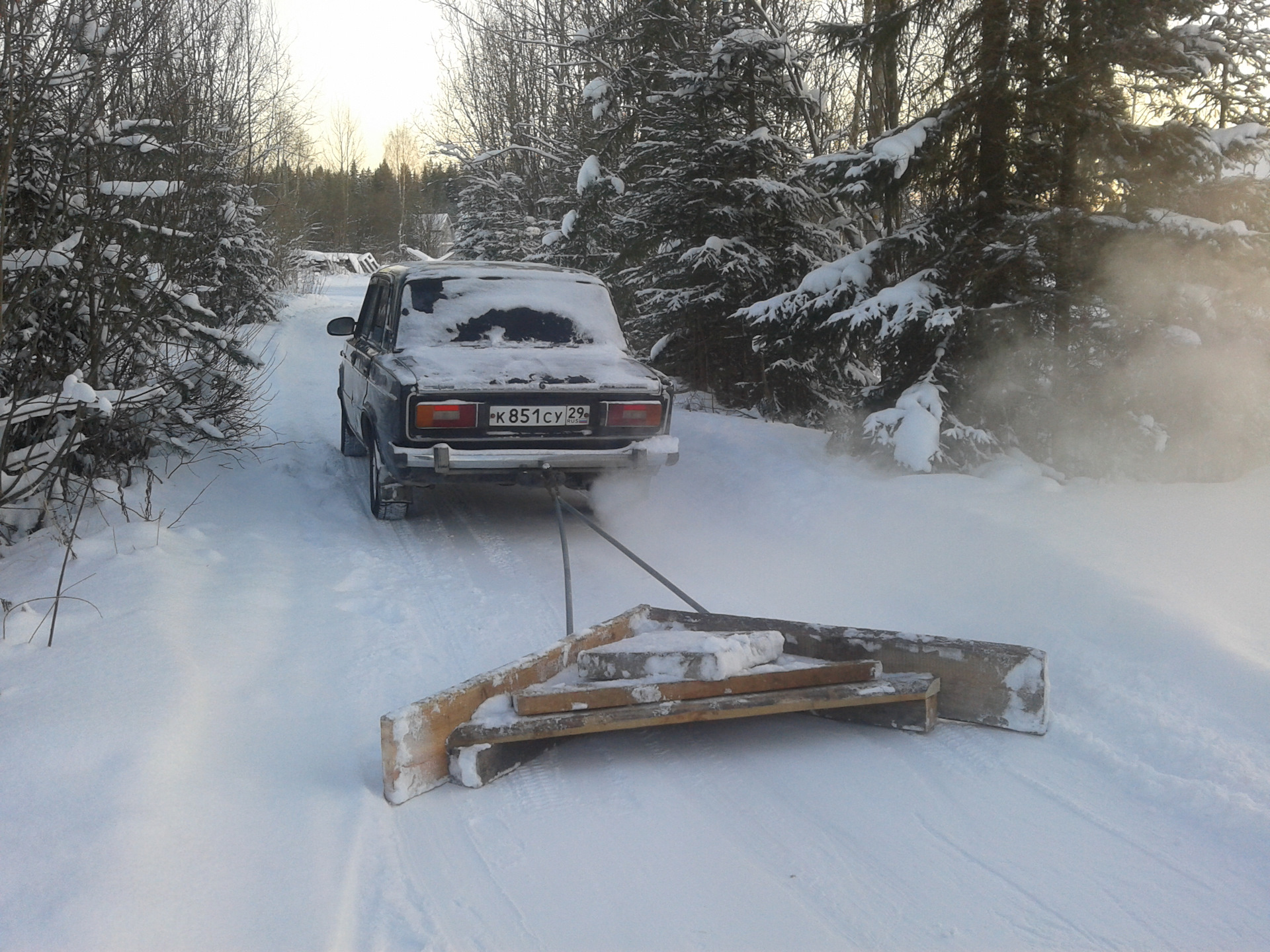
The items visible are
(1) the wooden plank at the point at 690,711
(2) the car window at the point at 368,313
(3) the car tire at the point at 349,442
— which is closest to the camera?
(1) the wooden plank at the point at 690,711

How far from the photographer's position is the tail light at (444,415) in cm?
545

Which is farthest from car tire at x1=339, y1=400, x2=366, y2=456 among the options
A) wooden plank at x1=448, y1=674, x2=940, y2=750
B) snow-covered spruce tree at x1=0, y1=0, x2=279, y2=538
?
wooden plank at x1=448, y1=674, x2=940, y2=750

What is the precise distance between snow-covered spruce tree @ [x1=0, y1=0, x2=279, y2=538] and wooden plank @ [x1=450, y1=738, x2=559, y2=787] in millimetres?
2486

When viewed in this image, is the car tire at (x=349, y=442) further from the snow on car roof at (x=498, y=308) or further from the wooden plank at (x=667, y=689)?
the wooden plank at (x=667, y=689)

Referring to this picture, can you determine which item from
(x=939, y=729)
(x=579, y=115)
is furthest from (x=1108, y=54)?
(x=579, y=115)

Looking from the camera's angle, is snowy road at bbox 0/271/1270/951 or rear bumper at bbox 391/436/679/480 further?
rear bumper at bbox 391/436/679/480

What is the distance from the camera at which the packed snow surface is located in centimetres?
322

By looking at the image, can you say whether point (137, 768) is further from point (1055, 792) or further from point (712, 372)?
point (712, 372)

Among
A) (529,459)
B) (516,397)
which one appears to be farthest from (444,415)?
(529,459)

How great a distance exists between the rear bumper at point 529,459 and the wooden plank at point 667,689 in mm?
2424

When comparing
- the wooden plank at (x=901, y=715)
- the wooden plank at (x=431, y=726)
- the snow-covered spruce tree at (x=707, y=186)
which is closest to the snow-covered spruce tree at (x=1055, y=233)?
the snow-covered spruce tree at (x=707, y=186)

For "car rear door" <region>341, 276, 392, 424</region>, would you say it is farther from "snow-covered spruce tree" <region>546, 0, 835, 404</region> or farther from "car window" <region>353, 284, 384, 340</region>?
"snow-covered spruce tree" <region>546, 0, 835, 404</region>

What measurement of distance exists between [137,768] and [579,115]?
55.9 feet

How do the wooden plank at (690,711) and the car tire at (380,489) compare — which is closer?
the wooden plank at (690,711)
